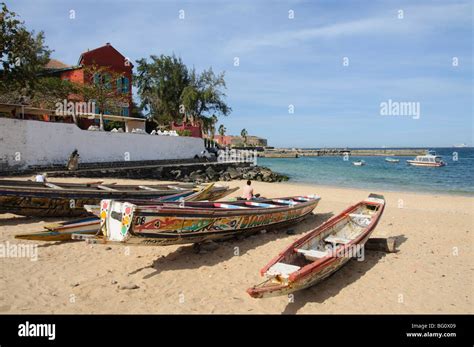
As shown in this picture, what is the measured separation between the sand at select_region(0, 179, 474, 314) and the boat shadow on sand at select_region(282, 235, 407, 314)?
0.8 inches

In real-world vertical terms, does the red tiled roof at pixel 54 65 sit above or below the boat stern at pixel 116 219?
above

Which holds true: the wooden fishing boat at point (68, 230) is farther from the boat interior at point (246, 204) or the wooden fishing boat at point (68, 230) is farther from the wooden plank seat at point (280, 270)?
the wooden plank seat at point (280, 270)

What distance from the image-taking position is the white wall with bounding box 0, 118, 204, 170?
1844 cm

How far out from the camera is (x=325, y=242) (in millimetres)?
7988

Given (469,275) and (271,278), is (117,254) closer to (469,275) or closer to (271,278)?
(271,278)

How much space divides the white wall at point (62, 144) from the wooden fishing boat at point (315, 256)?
17.8m

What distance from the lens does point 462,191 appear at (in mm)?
24484

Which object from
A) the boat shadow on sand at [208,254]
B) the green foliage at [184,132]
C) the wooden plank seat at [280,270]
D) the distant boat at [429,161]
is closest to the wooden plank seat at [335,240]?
the boat shadow on sand at [208,254]

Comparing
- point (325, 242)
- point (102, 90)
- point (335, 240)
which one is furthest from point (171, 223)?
point (102, 90)

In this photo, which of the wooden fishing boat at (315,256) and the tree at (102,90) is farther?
the tree at (102,90)

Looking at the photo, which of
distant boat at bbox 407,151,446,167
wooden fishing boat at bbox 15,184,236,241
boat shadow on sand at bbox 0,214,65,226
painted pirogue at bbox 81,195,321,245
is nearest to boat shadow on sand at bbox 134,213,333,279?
painted pirogue at bbox 81,195,321,245

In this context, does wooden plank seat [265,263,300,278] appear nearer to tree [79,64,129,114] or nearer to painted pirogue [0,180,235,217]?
painted pirogue [0,180,235,217]

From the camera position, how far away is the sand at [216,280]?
5801mm
